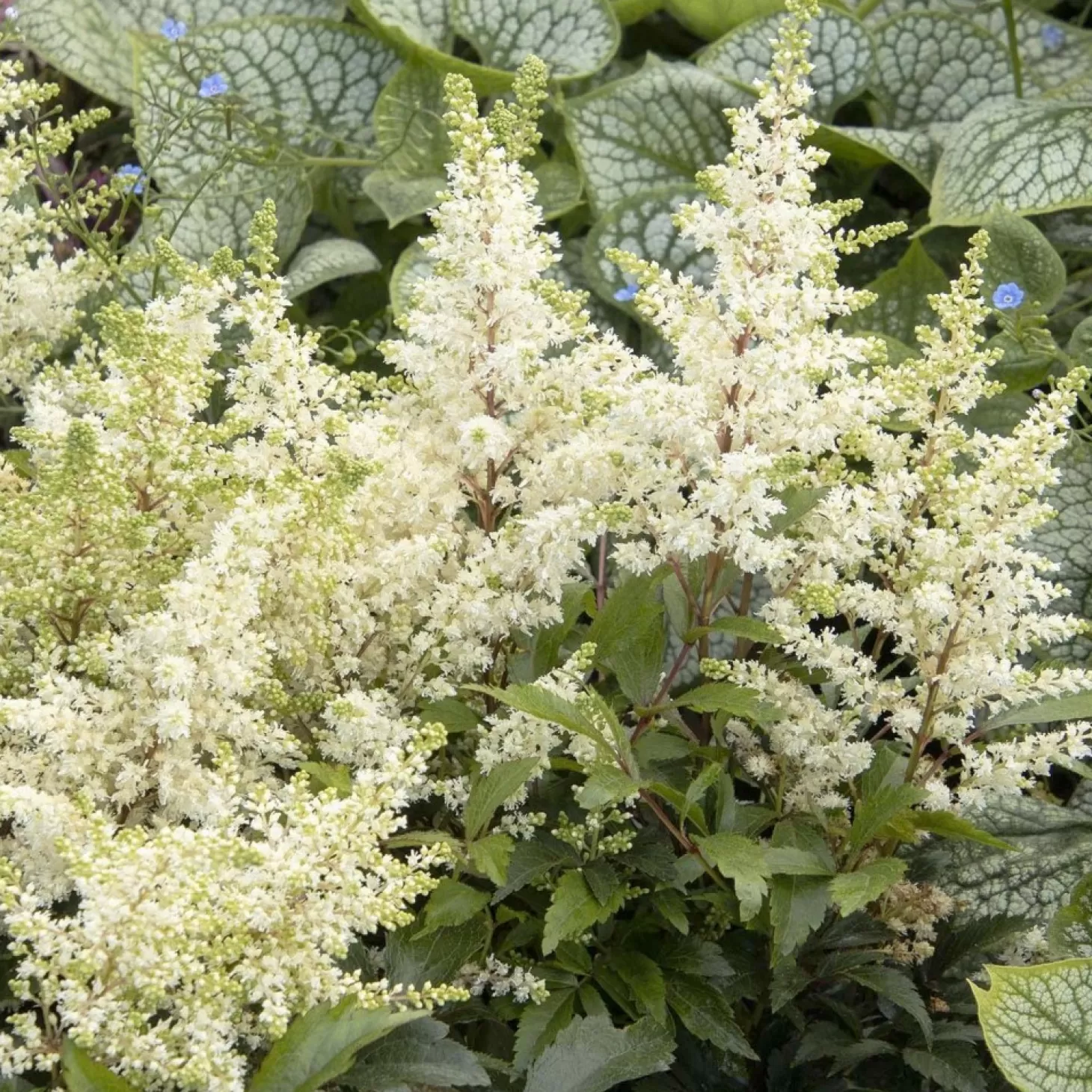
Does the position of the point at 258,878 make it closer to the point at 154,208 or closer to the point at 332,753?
the point at 332,753

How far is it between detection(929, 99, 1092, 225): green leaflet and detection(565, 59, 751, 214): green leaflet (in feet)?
1.04

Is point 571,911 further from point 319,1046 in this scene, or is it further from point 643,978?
point 319,1046

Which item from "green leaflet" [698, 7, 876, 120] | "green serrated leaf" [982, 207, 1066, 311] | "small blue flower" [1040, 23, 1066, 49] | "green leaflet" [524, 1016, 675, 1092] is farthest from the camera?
"small blue flower" [1040, 23, 1066, 49]

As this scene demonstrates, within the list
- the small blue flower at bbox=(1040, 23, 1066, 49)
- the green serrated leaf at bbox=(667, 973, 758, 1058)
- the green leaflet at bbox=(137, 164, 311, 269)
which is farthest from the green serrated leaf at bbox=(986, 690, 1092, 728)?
the small blue flower at bbox=(1040, 23, 1066, 49)

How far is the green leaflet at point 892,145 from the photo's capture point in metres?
1.90

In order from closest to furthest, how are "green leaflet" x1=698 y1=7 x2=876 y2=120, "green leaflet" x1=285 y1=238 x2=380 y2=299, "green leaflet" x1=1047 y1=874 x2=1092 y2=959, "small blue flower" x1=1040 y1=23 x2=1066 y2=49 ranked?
"green leaflet" x1=1047 y1=874 x2=1092 y2=959 → "green leaflet" x1=285 y1=238 x2=380 y2=299 → "green leaflet" x1=698 y1=7 x2=876 y2=120 → "small blue flower" x1=1040 y1=23 x2=1066 y2=49

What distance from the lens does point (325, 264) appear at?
1882mm

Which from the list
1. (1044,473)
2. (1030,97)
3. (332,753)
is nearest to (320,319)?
(1030,97)

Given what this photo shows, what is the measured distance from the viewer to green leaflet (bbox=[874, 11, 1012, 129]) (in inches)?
80.5

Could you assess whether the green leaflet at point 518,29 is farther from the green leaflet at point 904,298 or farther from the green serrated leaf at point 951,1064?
the green serrated leaf at point 951,1064

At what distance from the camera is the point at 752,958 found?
3.78ft

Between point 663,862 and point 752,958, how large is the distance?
0.45ft

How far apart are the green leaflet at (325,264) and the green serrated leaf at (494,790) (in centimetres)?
93

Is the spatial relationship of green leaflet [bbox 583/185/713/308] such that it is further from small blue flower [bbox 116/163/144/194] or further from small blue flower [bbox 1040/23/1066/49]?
small blue flower [bbox 1040/23/1066/49]
